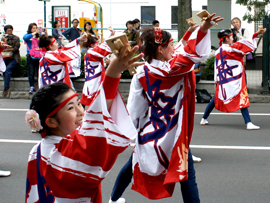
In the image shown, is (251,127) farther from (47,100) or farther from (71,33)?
(71,33)

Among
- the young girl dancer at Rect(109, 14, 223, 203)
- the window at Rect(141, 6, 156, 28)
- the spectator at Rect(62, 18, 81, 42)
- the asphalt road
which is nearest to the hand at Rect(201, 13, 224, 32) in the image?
the young girl dancer at Rect(109, 14, 223, 203)

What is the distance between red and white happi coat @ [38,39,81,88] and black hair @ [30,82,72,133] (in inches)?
166

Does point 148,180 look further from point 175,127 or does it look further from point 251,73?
point 251,73

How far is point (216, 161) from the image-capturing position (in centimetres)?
523

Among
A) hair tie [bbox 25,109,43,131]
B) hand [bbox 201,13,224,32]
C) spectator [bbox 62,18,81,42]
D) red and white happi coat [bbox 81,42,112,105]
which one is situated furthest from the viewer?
spectator [bbox 62,18,81,42]

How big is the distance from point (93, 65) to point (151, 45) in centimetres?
350

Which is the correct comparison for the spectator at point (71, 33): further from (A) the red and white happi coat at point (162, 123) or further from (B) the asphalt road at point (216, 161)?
(A) the red and white happi coat at point (162, 123)

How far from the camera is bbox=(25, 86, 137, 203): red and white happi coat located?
1.68 meters

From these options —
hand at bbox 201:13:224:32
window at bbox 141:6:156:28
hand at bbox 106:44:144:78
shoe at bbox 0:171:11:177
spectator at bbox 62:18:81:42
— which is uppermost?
window at bbox 141:6:156:28

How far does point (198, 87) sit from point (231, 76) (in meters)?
3.69

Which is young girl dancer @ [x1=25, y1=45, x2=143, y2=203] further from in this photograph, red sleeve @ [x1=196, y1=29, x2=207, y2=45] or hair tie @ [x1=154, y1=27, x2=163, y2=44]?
hair tie @ [x1=154, y1=27, x2=163, y2=44]

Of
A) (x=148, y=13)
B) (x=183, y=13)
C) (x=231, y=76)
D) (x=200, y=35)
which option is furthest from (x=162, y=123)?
(x=148, y=13)

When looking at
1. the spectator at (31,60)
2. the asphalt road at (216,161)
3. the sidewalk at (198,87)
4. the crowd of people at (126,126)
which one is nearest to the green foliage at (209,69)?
the sidewalk at (198,87)

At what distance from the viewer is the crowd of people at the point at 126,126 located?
1689 mm
